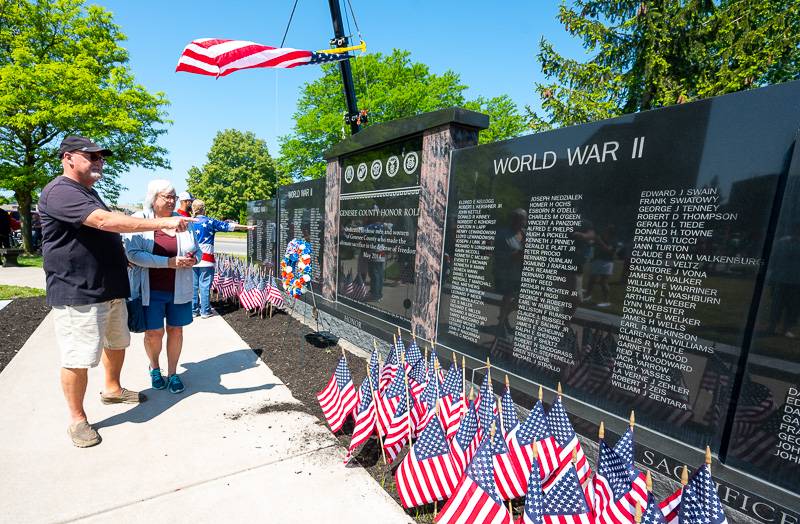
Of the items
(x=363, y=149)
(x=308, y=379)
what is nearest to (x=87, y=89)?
(x=363, y=149)

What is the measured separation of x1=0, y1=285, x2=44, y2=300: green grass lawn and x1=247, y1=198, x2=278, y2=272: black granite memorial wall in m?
4.48

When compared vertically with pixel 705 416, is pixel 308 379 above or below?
below

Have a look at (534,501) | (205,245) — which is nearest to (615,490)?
(534,501)

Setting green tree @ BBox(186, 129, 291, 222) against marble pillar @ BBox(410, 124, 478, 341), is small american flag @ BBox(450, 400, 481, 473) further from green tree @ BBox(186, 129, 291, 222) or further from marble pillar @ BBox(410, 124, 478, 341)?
green tree @ BBox(186, 129, 291, 222)

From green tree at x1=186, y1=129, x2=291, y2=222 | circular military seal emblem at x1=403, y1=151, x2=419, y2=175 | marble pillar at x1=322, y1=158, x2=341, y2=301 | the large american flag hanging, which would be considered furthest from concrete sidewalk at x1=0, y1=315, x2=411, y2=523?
green tree at x1=186, y1=129, x2=291, y2=222

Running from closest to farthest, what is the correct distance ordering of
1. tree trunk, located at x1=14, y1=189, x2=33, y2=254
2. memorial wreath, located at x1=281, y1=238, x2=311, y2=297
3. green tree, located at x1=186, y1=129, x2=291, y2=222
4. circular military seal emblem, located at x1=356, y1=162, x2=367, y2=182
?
memorial wreath, located at x1=281, y1=238, x2=311, y2=297
circular military seal emblem, located at x1=356, y1=162, x2=367, y2=182
tree trunk, located at x1=14, y1=189, x2=33, y2=254
green tree, located at x1=186, y1=129, x2=291, y2=222

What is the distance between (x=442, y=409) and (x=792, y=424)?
1.86 meters

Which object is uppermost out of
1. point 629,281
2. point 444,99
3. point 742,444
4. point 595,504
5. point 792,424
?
point 444,99

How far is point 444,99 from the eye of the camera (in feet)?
70.1

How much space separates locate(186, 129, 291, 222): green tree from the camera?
1769 inches

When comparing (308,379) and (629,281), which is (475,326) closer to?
(629,281)

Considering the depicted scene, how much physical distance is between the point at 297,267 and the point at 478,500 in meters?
4.15

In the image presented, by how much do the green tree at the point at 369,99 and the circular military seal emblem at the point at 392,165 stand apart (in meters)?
15.1

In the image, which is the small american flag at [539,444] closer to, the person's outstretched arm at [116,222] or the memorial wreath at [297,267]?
the person's outstretched arm at [116,222]
